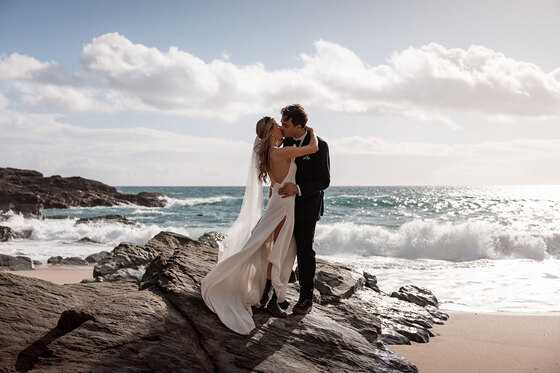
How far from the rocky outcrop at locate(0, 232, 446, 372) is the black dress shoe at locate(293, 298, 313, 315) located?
7 cm

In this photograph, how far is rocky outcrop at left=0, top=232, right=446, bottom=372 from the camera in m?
3.37

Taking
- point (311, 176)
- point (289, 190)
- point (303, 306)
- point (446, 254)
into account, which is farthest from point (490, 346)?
point (446, 254)

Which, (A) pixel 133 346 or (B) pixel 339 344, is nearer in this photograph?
(A) pixel 133 346

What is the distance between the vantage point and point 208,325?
400 centimetres

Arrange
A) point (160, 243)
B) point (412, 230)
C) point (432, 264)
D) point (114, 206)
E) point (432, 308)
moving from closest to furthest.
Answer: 1. point (432, 308)
2. point (160, 243)
3. point (432, 264)
4. point (412, 230)
5. point (114, 206)

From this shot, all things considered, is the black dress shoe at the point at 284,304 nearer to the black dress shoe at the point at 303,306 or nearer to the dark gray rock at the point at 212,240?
the black dress shoe at the point at 303,306

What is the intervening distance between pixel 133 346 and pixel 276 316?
58.9 inches

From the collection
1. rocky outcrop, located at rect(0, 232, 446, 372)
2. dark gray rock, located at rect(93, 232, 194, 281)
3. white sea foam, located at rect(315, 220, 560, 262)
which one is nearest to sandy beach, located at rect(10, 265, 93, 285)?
dark gray rock, located at rect(93, 232, 194, 281)

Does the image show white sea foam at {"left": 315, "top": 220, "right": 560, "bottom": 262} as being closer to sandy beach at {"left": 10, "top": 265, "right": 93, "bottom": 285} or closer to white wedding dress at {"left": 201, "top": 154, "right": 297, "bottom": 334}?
sandy beach at {"left": 10, "top": 265, "right": 93, "bottom": 285}

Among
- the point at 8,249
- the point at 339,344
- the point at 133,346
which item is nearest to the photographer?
the point at 133,346

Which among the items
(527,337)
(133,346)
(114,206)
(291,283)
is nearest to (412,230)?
(527,337)

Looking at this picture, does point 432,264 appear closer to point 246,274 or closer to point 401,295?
point 401,295

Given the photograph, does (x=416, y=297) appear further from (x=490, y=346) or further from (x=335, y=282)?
(x=335, y=282)

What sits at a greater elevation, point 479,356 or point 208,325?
point 208,325
